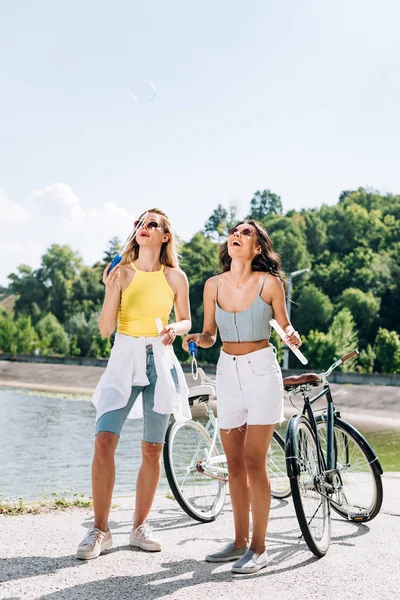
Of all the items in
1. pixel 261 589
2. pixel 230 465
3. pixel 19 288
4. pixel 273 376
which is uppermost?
pixel 19 288

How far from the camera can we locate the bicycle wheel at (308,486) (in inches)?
172

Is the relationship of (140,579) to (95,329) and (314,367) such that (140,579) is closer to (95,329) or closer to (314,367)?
(314,367)

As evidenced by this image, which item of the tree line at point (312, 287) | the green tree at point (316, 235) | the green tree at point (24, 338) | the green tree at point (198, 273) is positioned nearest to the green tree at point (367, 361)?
the tree line at point (312, 287)

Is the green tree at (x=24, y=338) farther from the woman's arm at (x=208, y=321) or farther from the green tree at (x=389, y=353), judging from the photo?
the woman's arm at (x=208, y=321)

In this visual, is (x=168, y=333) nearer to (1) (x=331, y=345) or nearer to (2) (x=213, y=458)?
(2) (x=213, y=458)

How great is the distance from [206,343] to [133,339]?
431 mm

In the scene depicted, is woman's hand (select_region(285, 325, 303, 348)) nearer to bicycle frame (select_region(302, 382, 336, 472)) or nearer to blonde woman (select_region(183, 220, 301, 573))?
blonde woman (select_region(183, 220, 301, 573))

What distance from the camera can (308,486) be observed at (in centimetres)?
476

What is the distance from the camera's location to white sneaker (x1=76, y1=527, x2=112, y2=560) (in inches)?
166

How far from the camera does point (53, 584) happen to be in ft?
12.4

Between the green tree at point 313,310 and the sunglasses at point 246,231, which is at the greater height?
the green tree at point 313,310

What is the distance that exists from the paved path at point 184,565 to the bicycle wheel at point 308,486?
0.12 m

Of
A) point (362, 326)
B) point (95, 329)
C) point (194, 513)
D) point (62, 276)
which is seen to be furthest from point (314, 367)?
point (62, 276)

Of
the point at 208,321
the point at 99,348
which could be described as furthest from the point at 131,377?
the point at 99,348
